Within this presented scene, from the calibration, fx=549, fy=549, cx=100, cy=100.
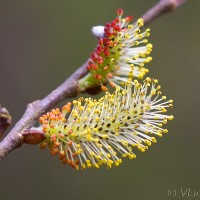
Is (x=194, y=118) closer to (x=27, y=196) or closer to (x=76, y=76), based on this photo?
(x=27, y=196)

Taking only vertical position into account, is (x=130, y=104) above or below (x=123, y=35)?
below

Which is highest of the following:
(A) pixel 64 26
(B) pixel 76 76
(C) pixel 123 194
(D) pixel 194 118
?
(A) pixel 64 26

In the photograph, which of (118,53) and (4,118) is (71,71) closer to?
(118,53)

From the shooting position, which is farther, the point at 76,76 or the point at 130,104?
the point at 76,76

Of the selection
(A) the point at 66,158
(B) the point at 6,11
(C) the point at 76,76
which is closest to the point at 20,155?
(B) the point at 6,11

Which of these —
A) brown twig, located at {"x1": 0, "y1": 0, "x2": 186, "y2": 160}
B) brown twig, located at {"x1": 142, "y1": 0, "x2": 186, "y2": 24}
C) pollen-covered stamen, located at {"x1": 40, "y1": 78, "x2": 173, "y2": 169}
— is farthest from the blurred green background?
pollen-covered stamen, located at {"x1": 40, "y1": 78, "x2": 173, "y2": 169}

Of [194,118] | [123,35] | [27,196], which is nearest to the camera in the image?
[123,35]

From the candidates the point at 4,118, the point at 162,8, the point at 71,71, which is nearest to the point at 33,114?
the point at 4,118

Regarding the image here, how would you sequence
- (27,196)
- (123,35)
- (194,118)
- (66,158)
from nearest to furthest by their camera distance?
1. (66,158)
2. (123,35)
3. (27,196)
4. (194,118)
